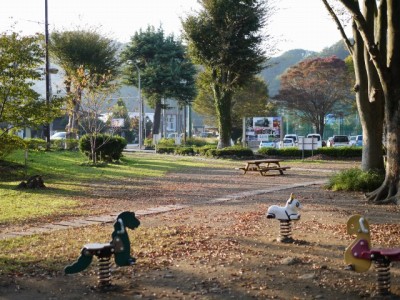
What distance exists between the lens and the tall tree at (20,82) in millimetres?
17609

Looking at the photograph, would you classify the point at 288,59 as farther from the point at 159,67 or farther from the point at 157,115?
the point at 159,67

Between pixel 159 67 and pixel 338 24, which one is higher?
pixel 159 67

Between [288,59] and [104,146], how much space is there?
7733cm

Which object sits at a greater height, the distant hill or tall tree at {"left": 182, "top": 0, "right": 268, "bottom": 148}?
the distant hill

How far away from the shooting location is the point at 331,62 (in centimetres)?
5350

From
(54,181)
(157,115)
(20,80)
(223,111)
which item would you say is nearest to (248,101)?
(157,115)

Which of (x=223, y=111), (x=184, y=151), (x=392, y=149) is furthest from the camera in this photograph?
(x=184, y=151)

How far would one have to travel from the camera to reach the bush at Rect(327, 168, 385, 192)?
16.0 metres

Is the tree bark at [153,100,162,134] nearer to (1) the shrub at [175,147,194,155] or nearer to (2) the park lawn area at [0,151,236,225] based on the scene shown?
(1) the shrub at [175,147,194,155]

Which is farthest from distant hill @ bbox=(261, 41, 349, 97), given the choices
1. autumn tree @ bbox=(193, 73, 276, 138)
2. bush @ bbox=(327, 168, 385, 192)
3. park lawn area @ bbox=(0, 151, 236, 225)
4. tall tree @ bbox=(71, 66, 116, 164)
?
bush @ bbox=(327, 168, 385, 192)

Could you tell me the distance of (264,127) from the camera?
42.4 metres

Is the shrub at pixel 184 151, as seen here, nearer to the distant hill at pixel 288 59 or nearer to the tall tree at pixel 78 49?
the tall tree at pixel 78 49

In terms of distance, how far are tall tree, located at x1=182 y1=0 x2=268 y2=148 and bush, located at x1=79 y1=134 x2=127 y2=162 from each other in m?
12.3

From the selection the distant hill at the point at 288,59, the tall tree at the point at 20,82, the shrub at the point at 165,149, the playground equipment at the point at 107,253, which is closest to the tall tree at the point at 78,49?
the shrub at the point at 165,149
